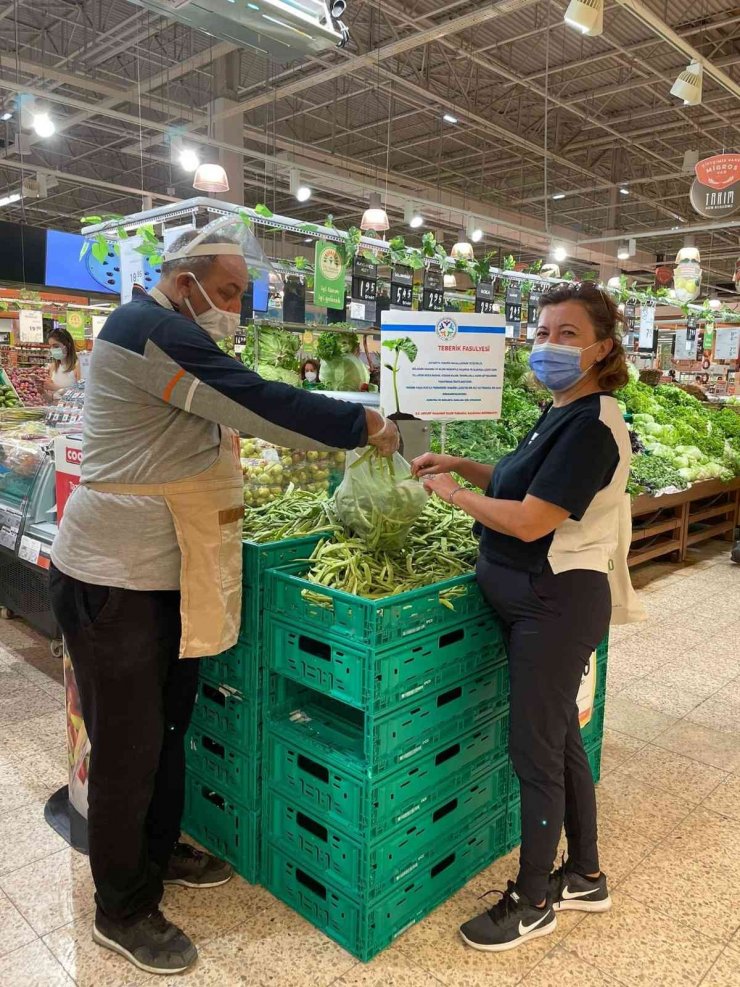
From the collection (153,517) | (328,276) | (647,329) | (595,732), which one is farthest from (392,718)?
(647,329)

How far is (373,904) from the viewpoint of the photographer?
2.05 metres

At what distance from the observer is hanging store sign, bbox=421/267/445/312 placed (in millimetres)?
4273

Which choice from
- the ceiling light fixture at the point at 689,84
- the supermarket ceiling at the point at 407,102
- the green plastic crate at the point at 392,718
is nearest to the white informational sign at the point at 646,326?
the ceiling light fixture at the point at 689,84

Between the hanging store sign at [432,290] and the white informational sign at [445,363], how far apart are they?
1.19 m

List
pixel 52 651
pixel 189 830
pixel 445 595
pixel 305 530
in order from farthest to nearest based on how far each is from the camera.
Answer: pixel 52 651, pixel 189 830, pixel 305 530, pixel 445 595

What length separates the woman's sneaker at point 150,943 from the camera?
6.65 ft

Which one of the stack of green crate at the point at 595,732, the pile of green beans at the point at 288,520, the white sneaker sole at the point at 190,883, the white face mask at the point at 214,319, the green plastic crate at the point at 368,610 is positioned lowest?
the white sneaker sole at the point at 190,883

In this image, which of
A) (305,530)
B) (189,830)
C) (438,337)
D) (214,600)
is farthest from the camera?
(438,337)

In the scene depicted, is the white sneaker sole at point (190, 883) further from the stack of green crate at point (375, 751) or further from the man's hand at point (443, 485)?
the man's hand at point (443, 485)

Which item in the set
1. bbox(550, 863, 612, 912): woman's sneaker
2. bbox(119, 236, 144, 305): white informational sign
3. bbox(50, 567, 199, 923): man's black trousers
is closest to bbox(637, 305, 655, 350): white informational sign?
bbox(119, 236, 144, 305): white informational sign

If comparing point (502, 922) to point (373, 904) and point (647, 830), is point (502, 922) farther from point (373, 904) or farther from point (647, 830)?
point (647, 830)

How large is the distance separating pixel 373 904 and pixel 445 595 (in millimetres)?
877

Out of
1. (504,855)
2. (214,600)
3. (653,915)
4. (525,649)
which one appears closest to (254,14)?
(214,600)

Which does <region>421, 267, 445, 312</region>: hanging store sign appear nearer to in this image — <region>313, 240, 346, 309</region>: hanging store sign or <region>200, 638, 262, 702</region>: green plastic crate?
<region>313, 240, 346, 309</region>: hanging store sign
